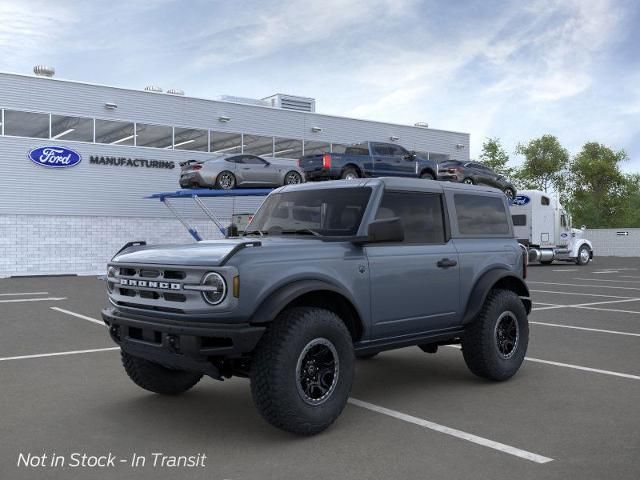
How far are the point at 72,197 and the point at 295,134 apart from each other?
11.5 metres

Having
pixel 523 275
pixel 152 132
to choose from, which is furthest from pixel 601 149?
pixel 523 275

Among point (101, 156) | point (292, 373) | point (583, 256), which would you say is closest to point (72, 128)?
point (101, 156)

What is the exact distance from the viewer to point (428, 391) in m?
6.25

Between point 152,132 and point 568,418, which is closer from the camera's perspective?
point 568,418

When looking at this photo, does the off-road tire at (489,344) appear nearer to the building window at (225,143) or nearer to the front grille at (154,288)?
the front grille at (154,288)

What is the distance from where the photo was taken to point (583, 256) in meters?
32.8

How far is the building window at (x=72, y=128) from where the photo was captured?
89.6ft

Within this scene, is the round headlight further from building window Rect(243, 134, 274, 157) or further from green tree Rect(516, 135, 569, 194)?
green tree Rect(516, 135, 569, 194)

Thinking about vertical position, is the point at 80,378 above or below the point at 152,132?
below

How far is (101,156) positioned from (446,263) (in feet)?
82.0

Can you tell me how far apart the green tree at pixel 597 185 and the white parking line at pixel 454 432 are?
70.8 m

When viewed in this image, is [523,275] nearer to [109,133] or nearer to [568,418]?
[568,418]

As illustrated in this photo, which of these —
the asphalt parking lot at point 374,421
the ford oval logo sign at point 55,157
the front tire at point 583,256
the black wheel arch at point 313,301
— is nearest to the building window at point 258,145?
the ford oval logo sign at point 55,157

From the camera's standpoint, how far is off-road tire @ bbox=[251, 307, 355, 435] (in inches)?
181
